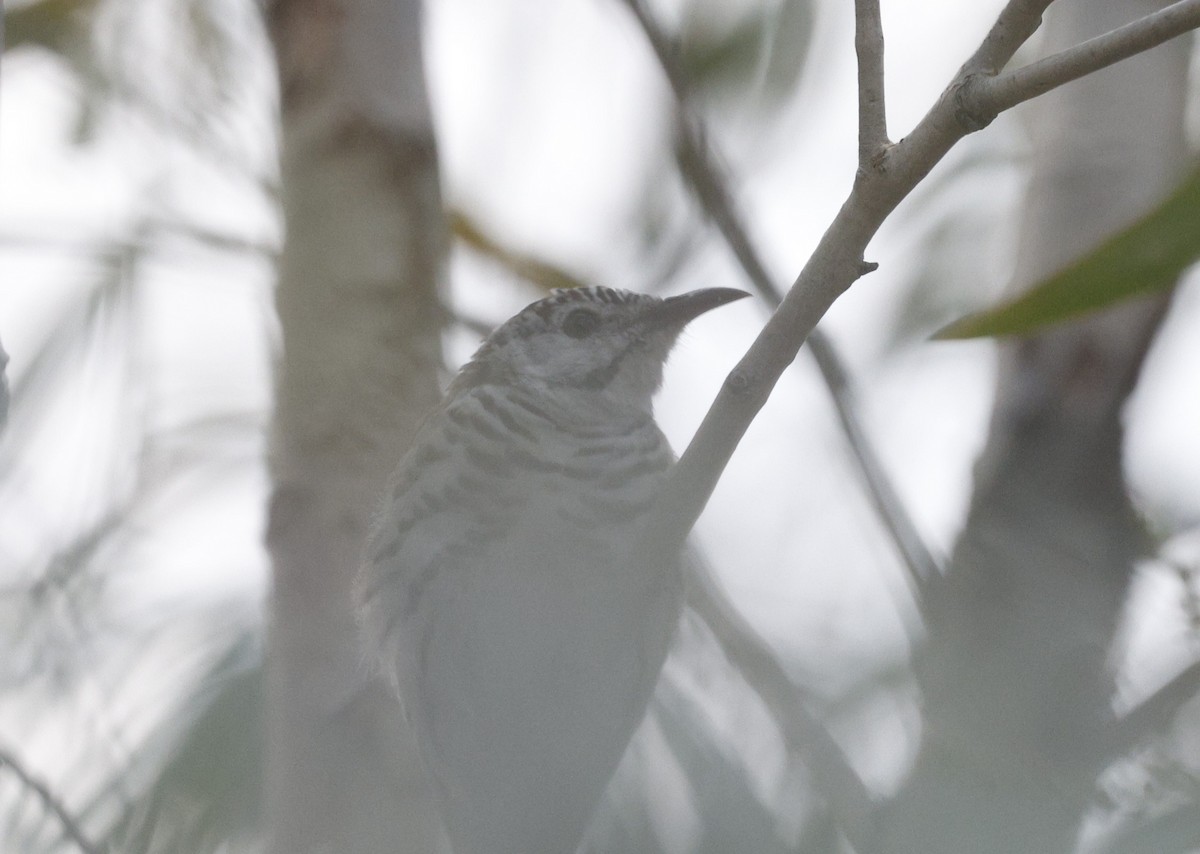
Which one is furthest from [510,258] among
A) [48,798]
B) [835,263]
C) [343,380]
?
[835,263]

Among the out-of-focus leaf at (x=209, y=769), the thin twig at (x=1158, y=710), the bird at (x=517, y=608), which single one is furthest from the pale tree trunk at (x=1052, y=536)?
the out-of-focus leaf at (x=209, y=769)

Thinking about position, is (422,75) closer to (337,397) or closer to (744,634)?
(337,397)

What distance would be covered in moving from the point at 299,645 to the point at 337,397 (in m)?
0.37

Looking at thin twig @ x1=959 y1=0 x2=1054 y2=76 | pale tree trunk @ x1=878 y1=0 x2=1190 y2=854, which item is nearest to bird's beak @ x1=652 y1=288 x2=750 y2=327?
pale tree trunk @ x1=878 y1=0 x2=1190 y2=854

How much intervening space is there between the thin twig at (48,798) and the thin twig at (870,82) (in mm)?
1138

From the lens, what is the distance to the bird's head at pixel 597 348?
92.4 inches

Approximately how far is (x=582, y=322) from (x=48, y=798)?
1168 mm

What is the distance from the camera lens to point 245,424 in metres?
2.52

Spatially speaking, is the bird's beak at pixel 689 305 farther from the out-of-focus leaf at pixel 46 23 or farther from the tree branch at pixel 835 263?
the out-of-focus leaf at pixel 46 23

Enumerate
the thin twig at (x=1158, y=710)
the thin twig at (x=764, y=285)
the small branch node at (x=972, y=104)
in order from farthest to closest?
the thin twig at (x=764, y=285)
the thin twig at (x=1158, y=710)
the small branch node at (x=972, y=104)

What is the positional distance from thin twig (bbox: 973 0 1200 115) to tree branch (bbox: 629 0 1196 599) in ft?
0.09

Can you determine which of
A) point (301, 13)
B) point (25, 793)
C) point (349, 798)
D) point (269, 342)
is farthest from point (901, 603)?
point (301, 13)

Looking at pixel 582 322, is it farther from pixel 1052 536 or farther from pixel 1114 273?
pixel 1114 273

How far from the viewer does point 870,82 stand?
1.27 m
